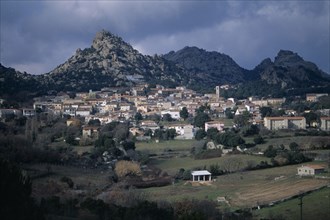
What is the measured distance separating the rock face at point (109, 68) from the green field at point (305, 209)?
199 ft

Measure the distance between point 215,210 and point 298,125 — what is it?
31293 millimetres

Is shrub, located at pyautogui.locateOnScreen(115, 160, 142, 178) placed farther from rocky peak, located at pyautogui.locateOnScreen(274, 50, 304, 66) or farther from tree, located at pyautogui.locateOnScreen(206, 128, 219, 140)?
rocky peak, located at pyautogui.locateOnScreen(274, 50, 304, 66)

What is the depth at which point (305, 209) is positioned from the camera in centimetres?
2411

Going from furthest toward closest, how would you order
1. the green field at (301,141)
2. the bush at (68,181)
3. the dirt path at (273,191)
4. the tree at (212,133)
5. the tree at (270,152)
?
the tree at (212,133) < the green field at (301,141) < the tree at (270,152) < the bush at (68,181) < the dirt path at (273,191)

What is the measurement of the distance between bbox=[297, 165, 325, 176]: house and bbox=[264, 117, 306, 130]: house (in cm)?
1854

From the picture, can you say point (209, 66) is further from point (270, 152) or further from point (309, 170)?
point (309, 170)

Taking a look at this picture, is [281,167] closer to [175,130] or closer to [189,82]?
[175,130]

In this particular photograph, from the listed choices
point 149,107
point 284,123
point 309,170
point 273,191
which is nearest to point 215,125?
point 284,123

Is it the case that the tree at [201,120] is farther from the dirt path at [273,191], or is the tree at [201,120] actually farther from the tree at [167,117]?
the dirt path at [273,191]

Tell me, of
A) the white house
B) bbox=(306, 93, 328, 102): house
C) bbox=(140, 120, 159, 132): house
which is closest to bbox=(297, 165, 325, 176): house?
bbox=(140, 120, 159, 132): house

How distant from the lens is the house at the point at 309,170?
3284 centimetres

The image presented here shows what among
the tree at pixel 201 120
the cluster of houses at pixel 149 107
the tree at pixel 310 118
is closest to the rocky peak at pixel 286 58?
the cluster of houses at pixel 149 107

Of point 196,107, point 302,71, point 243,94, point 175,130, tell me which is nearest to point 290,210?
point 175,130

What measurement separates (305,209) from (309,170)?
9267 millimetres
